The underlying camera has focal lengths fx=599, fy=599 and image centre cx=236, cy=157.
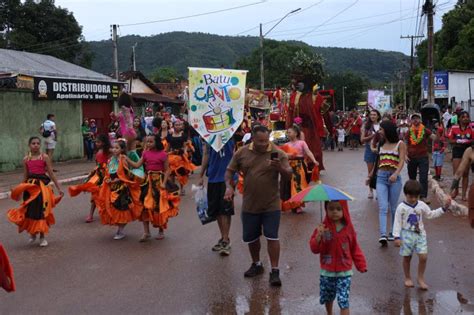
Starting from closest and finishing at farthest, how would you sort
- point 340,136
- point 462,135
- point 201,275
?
point 201,275 → point 462,135 → point 340,136

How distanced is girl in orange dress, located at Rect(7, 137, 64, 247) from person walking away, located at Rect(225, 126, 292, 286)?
3.41 m

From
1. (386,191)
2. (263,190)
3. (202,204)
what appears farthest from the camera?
(386,191)

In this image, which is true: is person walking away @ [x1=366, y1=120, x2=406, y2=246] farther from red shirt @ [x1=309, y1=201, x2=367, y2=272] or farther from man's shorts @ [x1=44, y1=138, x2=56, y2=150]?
man's shorts @ [x1=44, y1=138, x2=56, y2=150]

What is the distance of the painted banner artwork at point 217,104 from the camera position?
7.48 metres

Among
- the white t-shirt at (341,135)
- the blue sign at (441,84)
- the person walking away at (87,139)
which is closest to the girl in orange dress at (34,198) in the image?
the person walking away at (87,139)

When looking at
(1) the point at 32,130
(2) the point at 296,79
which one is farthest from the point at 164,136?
(1) the point at 32,130

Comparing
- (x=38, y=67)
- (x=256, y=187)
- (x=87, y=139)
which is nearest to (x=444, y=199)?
(x=256, y=187)

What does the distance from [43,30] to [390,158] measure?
4288 cm

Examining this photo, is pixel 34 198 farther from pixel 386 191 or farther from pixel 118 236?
pixel 386 191

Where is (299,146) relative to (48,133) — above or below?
below

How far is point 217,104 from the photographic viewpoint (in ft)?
24.6

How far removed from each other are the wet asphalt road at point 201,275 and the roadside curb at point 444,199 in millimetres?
386

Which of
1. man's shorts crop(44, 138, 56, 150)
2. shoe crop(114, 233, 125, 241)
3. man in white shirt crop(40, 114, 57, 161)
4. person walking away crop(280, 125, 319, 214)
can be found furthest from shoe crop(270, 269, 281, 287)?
man's shorts crop(44, 138, 56, 150)

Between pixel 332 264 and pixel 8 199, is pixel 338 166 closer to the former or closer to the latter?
pixel 8 199
